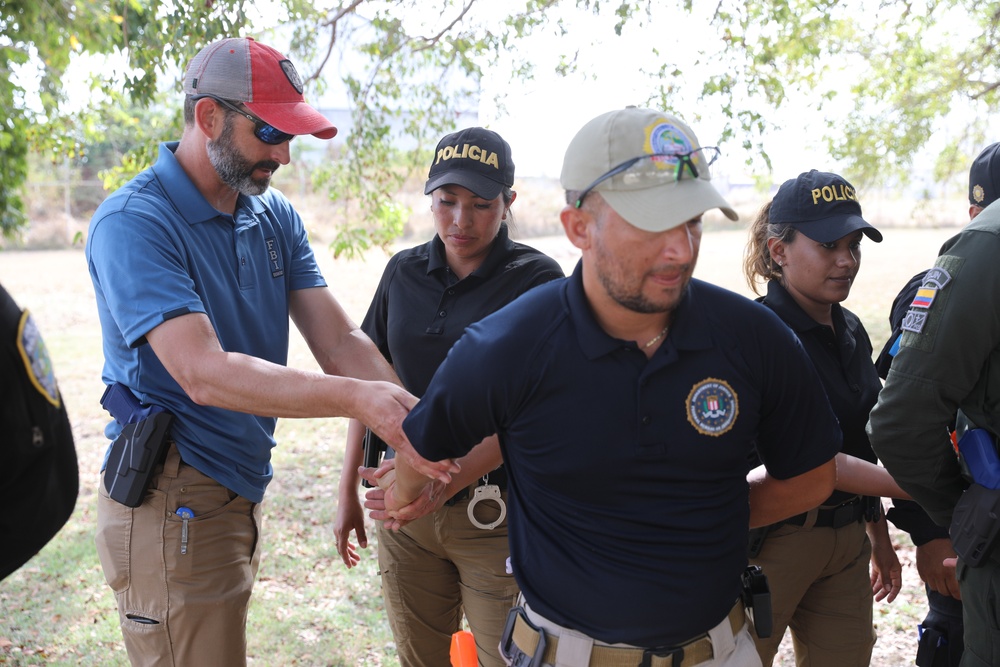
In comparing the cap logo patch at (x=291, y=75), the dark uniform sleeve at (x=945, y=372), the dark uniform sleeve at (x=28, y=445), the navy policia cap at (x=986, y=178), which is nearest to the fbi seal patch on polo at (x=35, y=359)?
the dark uniform sleeve at (x=28, y=445)

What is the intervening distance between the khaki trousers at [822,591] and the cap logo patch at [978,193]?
3.84 ft

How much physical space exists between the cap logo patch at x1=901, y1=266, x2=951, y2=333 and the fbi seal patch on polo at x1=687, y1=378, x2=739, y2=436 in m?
0.81

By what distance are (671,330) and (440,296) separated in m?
1.44

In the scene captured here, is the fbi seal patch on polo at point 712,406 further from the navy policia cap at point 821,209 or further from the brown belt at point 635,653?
the navy policia cap at point 821,209

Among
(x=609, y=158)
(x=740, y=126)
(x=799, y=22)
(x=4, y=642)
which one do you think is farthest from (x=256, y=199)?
(x=799, y=22)

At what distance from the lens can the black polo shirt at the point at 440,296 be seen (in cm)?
321

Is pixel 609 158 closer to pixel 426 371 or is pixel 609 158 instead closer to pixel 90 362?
pixel 426 371

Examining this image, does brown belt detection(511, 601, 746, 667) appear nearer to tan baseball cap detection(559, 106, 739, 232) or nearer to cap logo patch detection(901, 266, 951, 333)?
tan baseball cap detection(559, 106, 739, 232)

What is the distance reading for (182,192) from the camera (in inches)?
113

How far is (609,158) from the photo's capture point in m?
1.93

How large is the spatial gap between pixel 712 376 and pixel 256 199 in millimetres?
1862

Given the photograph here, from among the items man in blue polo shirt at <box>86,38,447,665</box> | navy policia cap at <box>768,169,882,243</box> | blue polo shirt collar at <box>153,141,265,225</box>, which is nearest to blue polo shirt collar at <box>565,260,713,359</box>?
man in blue polo shirt at <box>86,38,447,665</box>

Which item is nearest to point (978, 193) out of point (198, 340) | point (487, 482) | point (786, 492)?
point (786, 492)

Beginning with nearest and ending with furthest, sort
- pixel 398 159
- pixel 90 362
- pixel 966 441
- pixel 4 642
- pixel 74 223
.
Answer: pixel 966 441, pixel 4 642, pixel 398 159, pixel 90 362, pixel 74 223
